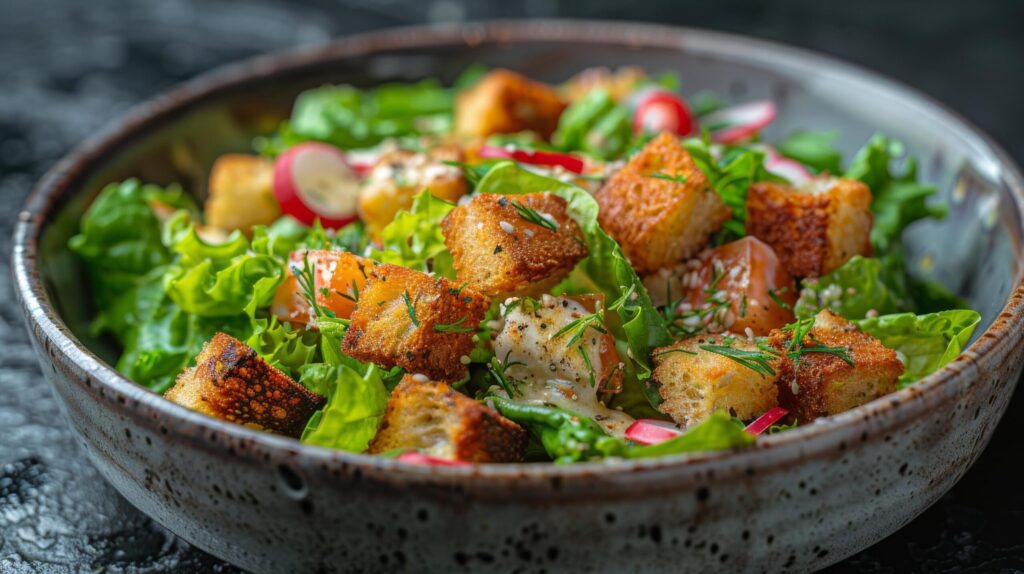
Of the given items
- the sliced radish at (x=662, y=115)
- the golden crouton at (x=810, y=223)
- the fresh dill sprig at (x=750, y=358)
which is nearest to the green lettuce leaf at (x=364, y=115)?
the sliced radish at (x=662, y=115)

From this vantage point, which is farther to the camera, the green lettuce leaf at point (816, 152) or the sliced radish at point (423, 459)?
the green lettuce leaf at point (816, 152)

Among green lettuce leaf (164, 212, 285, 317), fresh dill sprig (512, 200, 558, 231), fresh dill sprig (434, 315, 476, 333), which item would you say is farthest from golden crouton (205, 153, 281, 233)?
fresh dill sprig (434, 315, 476, 333)

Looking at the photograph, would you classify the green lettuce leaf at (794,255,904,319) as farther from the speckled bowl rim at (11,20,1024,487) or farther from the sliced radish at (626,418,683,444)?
the sliced radish at (626,418,683,444)

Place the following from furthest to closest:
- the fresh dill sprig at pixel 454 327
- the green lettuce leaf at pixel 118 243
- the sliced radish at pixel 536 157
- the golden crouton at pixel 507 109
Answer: the golden crouton at pixel 507 109
the green lettuce leaf at pixel 118 243
the sliced radish at pixel 536 157
the fresh dill sprig at pixel 454 327

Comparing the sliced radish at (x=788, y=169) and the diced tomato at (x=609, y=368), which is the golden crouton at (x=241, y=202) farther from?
the sliced radish at (x=788, y=169)

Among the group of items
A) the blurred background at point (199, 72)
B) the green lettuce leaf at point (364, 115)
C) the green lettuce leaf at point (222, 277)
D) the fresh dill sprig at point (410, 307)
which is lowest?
the blurred background at point (199, 72)

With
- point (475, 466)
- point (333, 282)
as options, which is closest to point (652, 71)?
point (333, 282)
